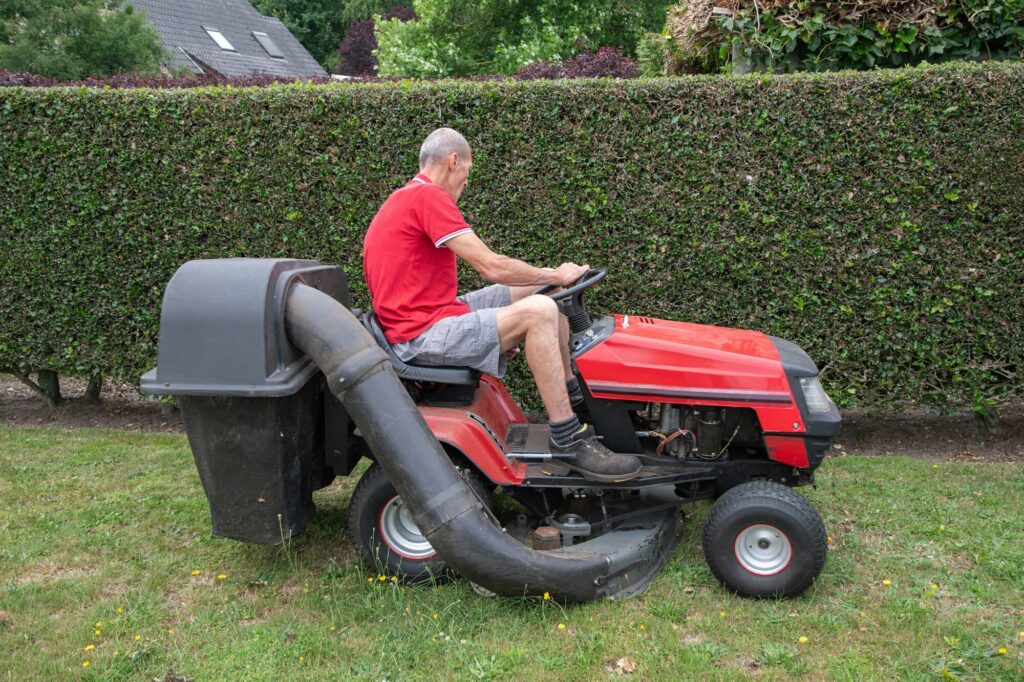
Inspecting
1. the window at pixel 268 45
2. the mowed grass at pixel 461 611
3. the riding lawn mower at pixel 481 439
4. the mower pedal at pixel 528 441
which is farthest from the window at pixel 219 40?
the mower pedal at pixel 528 441

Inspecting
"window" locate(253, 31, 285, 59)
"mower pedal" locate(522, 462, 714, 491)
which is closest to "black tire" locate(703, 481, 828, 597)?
"mower pedal" locate(522, 462, 714, 491)

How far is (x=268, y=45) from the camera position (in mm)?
28859

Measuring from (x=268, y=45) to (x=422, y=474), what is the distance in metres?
29.0

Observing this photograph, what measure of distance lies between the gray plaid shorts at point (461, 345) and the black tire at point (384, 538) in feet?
1.63

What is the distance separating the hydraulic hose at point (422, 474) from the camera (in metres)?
3.20

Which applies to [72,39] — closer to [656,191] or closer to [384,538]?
[656,191]

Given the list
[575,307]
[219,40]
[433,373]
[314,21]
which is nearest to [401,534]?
[433,373]

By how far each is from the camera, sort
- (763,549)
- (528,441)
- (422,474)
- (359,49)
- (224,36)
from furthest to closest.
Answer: (359,49) → (224,36) → (528,441) → (763,549) → (422,474)

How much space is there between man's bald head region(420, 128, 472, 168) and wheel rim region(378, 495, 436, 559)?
1538 mm

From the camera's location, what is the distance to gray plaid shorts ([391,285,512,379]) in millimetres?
3596

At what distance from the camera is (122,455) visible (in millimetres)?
5500

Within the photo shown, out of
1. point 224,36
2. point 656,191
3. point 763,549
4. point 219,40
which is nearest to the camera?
point 763,549

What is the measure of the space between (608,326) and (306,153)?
2.80 m

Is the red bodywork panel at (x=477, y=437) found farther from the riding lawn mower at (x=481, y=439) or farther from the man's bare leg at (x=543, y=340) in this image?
the man's bare leg at (x=543, y=340)
